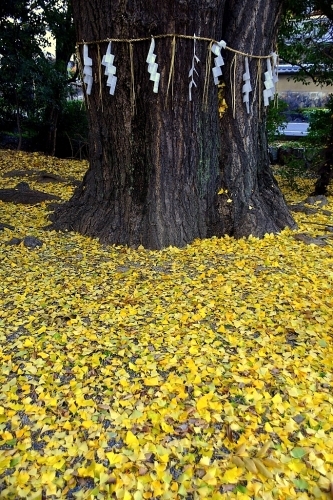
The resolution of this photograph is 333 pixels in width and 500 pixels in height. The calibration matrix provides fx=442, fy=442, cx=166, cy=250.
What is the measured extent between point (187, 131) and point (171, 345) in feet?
6.03

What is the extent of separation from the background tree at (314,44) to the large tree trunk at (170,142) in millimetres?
1927

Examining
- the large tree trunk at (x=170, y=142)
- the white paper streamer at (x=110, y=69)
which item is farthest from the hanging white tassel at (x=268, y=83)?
the white paper streamer at (x=110, y=69)

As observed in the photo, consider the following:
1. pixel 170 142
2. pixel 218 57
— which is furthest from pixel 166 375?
pixel 218 57

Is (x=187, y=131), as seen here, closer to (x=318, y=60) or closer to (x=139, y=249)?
(x=139, y=249)

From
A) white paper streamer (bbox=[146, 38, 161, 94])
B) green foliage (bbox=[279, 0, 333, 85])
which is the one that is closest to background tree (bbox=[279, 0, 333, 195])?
green foliage (bbox=[279, 0, 333, 85])

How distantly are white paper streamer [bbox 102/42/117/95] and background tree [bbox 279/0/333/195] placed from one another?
3221 mm

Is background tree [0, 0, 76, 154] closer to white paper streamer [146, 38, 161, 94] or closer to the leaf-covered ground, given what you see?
white paper streamer [146, 38, 161, 94]

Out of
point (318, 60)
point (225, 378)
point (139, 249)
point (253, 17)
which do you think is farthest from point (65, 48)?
point (225, 378)

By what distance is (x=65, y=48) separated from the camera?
8.59 metres

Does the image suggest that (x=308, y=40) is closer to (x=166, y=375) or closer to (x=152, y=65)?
(x=152, y=65)

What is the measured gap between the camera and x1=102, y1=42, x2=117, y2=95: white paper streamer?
327cm

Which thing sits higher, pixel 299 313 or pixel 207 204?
pixel 207 204

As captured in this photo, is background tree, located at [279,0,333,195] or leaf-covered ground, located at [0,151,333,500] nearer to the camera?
leaf-covered ground, located at [0,151,333,500]

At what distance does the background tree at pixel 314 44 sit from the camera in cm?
555
